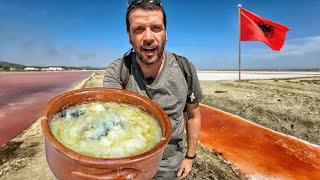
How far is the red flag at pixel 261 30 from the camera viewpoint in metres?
21.0

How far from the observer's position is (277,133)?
9.91m

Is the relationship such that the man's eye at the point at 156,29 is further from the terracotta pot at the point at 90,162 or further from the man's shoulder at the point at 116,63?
the terracotta pot at the point at 90,162

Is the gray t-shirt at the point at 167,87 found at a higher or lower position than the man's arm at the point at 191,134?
higher

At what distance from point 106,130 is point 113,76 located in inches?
40.6

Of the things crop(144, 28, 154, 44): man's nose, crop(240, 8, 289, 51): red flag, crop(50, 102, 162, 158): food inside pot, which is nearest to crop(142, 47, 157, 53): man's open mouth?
crop(144, 28, 154, 44): man's nose

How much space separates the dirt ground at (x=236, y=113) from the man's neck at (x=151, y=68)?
3.89m

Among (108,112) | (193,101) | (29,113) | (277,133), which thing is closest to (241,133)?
(277,133)

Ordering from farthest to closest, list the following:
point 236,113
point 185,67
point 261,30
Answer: point 261,30 < point 236,113 < point 185,67

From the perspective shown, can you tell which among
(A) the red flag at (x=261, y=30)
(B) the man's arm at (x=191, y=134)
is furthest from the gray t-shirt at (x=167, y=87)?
(A) the red flag at (x=261, y=30)

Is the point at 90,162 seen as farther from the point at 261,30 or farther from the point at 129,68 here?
the point at 261,30

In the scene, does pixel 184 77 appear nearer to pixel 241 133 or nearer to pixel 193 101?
pixel 193 101

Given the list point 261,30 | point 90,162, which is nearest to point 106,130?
point 90,162

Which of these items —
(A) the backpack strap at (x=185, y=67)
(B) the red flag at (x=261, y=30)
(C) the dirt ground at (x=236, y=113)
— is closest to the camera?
(A) the backpack strap at (x=185, y=67)

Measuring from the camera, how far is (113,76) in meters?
3.14
